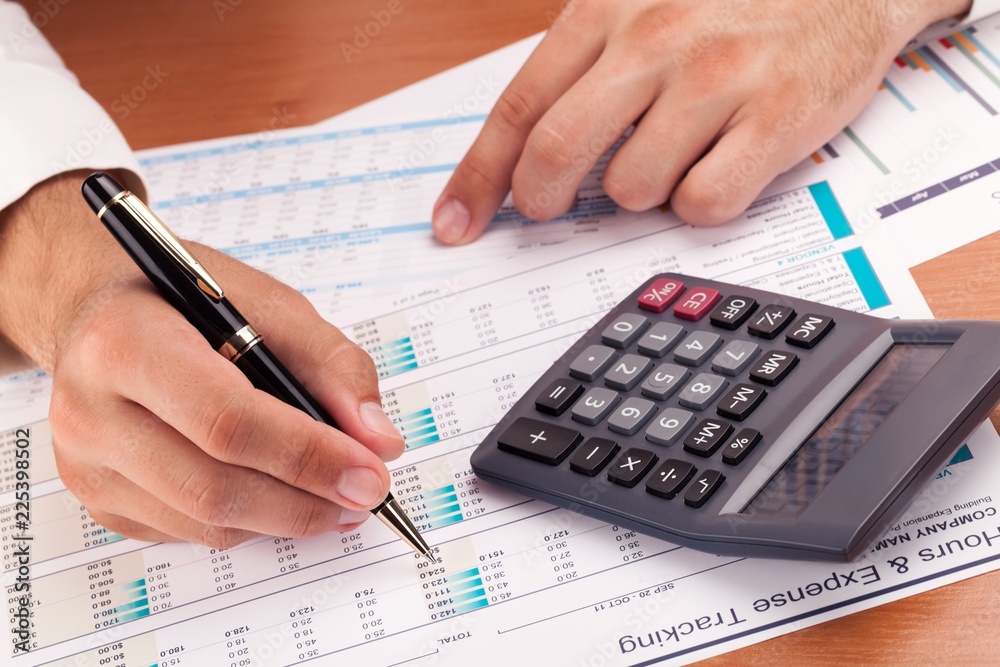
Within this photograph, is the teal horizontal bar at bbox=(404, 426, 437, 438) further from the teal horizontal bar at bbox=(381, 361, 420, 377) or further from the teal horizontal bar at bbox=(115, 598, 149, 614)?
the teal horizontal bar at bbox=(115, 598, 149, 614)

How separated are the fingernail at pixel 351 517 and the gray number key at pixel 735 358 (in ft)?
0.70

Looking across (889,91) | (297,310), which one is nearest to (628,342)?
(297,310)

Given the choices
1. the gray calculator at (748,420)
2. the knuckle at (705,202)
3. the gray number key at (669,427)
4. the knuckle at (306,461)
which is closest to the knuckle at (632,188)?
the knuckle at (705,202)

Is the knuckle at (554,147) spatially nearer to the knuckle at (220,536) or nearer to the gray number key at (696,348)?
the gray number key at (696,348)

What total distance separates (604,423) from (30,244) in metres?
0.41

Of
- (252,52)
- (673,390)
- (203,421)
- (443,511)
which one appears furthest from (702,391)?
(252,52)

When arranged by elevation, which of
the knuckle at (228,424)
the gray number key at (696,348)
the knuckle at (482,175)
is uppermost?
the knuckle at (228,424)

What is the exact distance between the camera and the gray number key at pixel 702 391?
502 mm

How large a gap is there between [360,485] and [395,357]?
0.57ft

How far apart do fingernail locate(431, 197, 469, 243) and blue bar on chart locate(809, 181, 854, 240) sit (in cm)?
26

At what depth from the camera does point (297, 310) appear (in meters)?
0.52

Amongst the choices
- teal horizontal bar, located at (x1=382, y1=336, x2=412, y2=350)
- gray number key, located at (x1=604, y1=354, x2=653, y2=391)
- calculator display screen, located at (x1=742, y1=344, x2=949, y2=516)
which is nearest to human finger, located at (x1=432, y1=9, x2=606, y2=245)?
teal horizontal bar, located at (x1=382, y1=336, x2=412, y2=350)

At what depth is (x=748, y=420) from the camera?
0.49 metres

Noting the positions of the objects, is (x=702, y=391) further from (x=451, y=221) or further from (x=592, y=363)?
(x=451, y=221)
